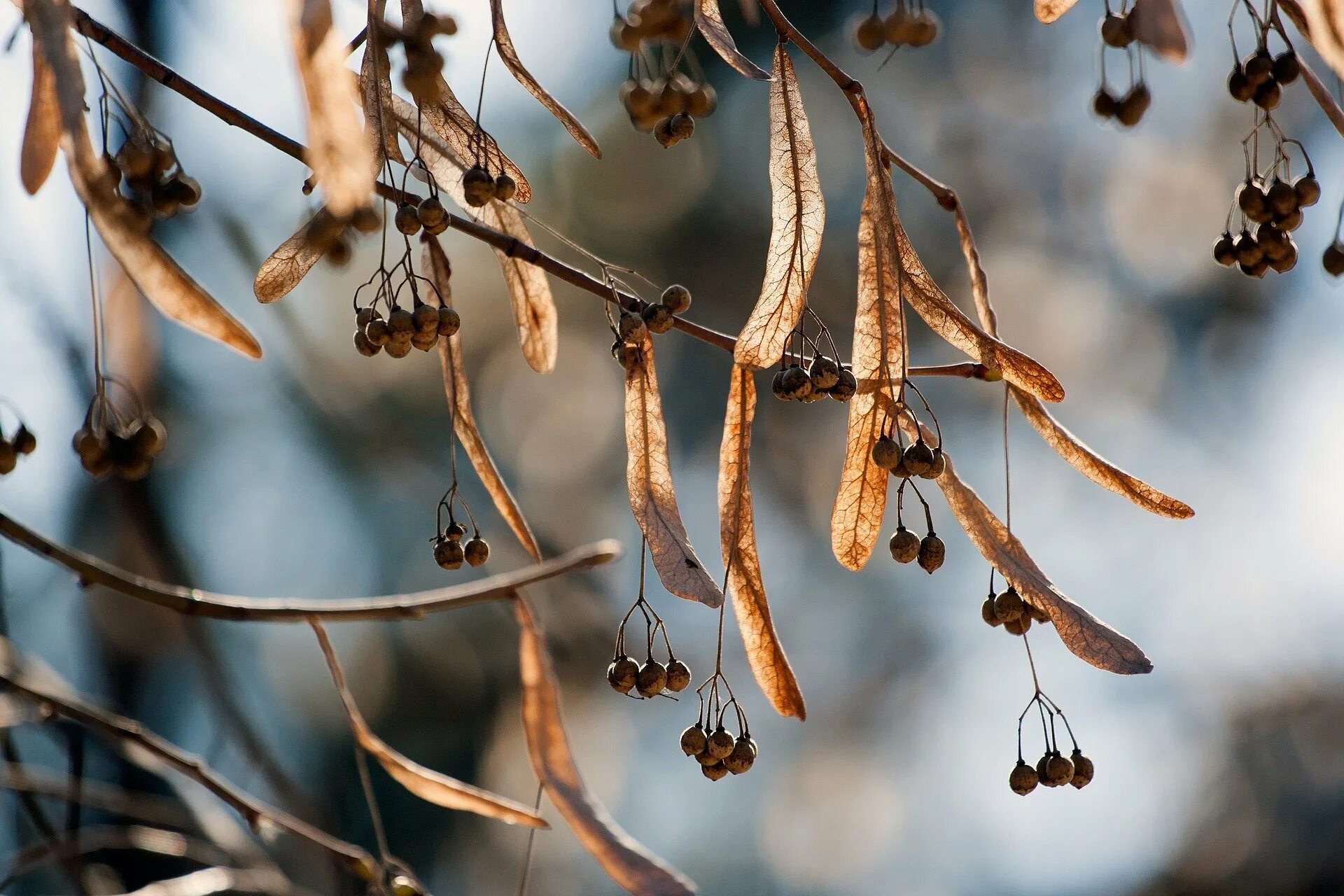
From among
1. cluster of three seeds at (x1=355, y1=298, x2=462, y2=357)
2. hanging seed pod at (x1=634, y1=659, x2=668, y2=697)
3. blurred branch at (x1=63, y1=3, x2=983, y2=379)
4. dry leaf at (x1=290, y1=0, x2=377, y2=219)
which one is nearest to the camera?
dry leaf at (x1=290, y1=0, x2=377, y2=219)

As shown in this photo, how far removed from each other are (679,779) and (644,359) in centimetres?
367

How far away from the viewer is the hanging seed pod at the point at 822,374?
2.74 ft

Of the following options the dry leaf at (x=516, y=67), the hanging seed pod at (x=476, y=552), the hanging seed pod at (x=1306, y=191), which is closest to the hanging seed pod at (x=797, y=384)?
the dry leaf at (x=516, y=67)

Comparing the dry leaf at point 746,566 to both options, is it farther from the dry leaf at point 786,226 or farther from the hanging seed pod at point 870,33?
the hanging seed pod at point 870,33

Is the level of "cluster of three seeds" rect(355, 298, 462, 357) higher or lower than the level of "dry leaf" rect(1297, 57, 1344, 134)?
lower

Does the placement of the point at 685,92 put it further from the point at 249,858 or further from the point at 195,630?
the point at 195,630

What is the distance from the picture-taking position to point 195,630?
1.88 m

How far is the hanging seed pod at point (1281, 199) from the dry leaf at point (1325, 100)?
84mm

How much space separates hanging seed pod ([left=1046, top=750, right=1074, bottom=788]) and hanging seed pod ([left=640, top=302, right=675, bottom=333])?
1.80 ft

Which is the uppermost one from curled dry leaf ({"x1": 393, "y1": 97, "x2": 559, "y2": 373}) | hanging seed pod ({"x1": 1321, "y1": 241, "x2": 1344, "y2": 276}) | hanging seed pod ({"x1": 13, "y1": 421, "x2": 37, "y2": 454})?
hanging seed pod ({"x1": 1321, "y1": 241, "x2": 1344, "y2": 276})

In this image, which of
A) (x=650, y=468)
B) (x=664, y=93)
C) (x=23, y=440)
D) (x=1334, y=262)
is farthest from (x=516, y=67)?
(x=1334, y=262)

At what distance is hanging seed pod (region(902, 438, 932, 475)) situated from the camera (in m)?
0.83

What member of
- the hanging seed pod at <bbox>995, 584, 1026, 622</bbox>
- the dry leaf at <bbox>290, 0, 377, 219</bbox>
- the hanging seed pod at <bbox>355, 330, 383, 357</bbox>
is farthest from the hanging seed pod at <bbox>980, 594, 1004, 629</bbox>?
the dry leaf at <bbox>290, 0, 377, 219</bbox>

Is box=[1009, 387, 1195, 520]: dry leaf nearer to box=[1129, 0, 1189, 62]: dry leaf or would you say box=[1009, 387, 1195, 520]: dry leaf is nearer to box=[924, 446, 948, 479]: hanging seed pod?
box=[924, 446, 948, 479]: hanging seed pod
